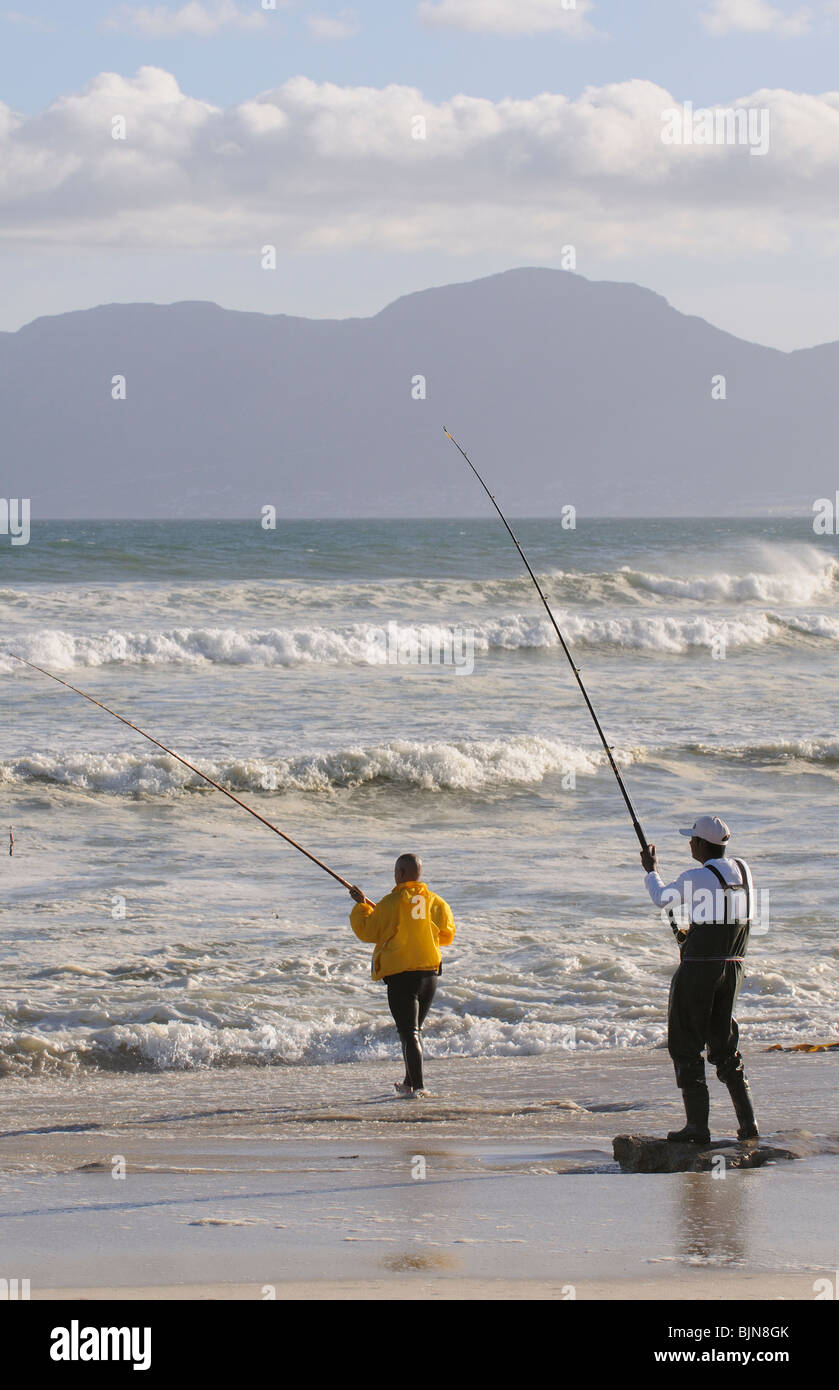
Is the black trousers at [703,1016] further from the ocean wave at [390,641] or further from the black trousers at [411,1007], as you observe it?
the ocean wave at [390,641]

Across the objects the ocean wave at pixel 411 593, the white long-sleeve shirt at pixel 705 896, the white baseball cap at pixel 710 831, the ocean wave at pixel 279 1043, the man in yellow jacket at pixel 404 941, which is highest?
the ocean wave at pixel 411 593

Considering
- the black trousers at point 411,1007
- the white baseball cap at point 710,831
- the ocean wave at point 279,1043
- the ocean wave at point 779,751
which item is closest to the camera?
the white baseball cap at point 710,831

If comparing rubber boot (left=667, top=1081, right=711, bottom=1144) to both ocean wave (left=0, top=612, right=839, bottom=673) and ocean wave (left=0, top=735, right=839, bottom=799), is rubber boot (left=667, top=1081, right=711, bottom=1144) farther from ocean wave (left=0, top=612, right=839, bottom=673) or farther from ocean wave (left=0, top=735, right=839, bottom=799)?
ocean wave (left=0, top=612, right=839, bottom=673)

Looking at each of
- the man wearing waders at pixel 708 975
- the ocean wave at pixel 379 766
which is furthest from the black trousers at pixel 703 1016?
the ocean wave at pixel 379 766

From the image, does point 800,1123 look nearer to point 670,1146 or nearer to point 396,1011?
point 670,1146

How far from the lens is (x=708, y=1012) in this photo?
5180mm

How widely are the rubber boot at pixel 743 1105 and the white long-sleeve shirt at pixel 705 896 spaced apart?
580mm

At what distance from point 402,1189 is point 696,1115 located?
3.59 ft

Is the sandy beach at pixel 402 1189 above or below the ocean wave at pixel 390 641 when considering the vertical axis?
below

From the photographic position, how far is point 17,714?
1783cm

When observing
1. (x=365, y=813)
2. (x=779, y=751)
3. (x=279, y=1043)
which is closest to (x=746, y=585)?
(x=779, y=751)

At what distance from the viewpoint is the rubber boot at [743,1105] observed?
5.21 m

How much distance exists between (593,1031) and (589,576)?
102 feet

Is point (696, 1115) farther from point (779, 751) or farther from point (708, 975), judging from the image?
point (779, 751)
